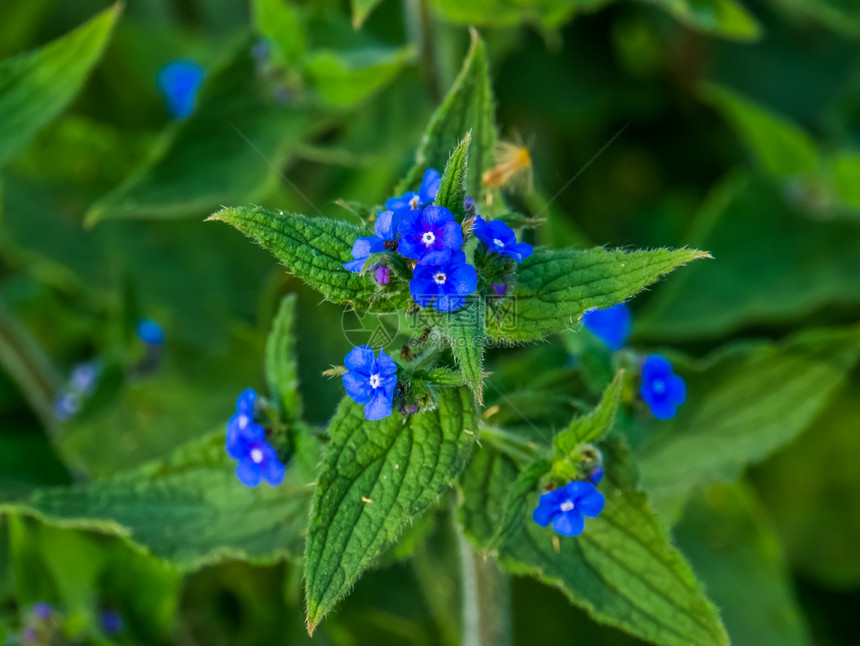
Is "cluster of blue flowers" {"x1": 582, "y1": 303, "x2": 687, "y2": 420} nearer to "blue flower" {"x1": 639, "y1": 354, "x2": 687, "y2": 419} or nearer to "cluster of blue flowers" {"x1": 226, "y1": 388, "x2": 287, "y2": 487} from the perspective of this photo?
"blue flower" {"x1": 639, "y1": 354, "x2": 687, "y2": 419}

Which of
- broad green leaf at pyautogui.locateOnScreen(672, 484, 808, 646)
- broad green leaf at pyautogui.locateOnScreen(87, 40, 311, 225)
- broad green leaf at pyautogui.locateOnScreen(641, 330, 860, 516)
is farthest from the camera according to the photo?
broad green leaf at pyautogui.locateOnScreen(672, 484, 808, 646)

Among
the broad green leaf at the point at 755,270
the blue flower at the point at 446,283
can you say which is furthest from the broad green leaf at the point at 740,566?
the blue flower at the point at 446,283

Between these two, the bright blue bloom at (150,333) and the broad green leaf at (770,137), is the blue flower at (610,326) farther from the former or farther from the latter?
the bright blue bloom at (150,333)

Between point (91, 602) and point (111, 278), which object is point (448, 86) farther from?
Answer: point (91, 602)

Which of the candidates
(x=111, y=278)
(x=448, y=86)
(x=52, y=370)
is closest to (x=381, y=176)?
(x=448, y=86)

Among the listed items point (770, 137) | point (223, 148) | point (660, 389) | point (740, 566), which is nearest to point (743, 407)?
point (660, 389)

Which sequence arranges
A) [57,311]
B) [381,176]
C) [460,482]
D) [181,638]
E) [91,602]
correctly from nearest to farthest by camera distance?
1. [460,482]
2. [91,602]
3. [181,638]
4. [381,176]
5. [57,311]

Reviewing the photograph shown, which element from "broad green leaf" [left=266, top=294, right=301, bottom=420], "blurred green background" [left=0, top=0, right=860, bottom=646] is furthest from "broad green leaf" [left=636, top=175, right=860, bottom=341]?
"broad green leaf" [left=266, top=294, right=301, bottom=420]
